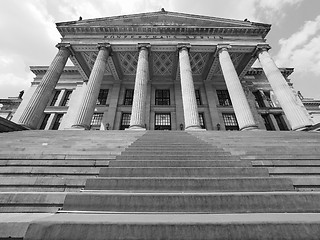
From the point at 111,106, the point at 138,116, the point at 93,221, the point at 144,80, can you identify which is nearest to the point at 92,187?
the point at 93,221

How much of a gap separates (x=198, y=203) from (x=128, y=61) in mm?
20338

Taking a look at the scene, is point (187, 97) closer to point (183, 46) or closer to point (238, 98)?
point (238, 98)

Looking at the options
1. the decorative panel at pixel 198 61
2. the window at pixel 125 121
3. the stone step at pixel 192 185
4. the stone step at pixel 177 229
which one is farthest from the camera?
the window at pixel 125 121

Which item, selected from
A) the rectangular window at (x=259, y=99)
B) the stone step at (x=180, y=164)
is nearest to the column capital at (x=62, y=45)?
the stone step at (x=180, y=164)

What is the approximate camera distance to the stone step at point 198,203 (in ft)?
6.43

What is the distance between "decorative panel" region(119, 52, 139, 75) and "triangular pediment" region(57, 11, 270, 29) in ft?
10.6

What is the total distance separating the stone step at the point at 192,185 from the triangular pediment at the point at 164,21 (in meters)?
17.3

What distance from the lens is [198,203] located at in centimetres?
202

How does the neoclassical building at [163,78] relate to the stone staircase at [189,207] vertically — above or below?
above

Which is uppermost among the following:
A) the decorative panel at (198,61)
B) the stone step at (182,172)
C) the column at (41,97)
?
the decorative panel at (198,61)

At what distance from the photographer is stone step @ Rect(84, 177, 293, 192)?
8.45 feet

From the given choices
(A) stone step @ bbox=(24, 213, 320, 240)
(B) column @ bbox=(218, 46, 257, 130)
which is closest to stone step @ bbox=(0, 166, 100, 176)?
(A) stone step @ bbox=(24, 213, 320, 240)

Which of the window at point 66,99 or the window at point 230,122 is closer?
the window at point 230,122

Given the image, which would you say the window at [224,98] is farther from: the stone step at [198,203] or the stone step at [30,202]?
the stone step at [30,202]
